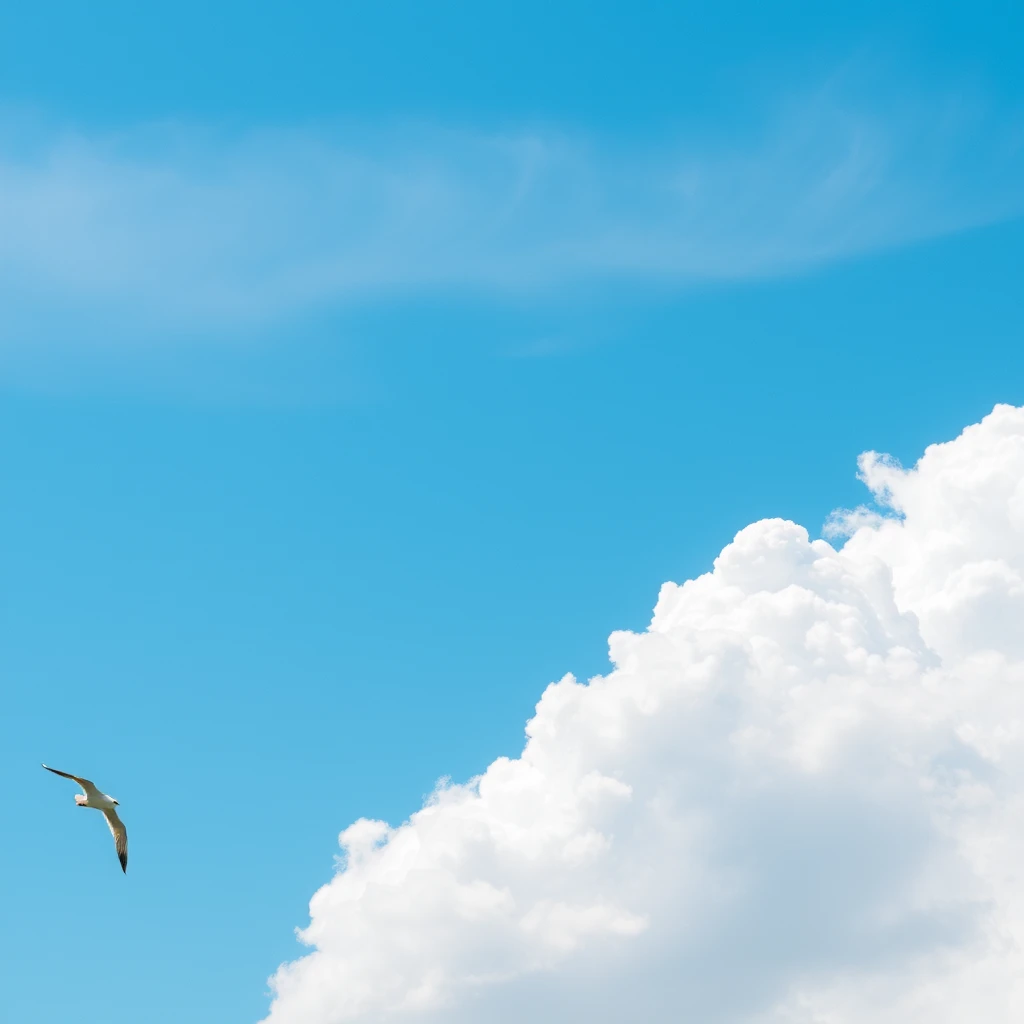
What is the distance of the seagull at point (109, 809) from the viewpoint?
481 feet

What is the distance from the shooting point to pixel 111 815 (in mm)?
149750

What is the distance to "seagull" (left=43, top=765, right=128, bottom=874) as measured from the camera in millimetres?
146625

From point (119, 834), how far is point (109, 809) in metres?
3.31

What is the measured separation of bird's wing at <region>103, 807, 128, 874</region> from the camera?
146625mm

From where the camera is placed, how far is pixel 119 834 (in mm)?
148250

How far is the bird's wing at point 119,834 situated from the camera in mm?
146625

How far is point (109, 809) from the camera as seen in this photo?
150000 mm
